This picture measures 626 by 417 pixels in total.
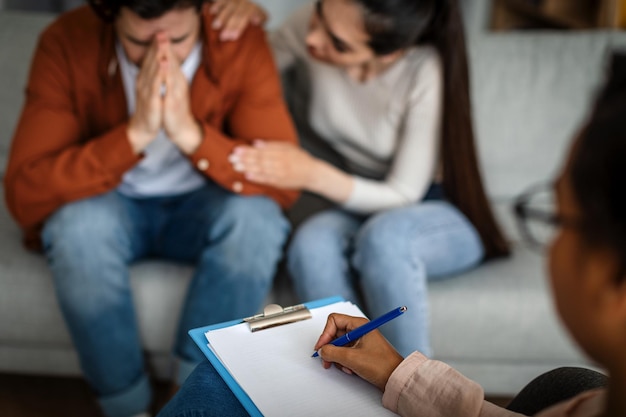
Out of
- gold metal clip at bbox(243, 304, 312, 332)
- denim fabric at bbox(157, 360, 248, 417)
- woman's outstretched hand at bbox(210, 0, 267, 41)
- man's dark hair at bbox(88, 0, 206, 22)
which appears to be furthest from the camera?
woman's outstretched hand at bbox(210, 0, 267, 41)

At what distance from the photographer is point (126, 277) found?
1.46 meters

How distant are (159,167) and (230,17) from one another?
0.34m

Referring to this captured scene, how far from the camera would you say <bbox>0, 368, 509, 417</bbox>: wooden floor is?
64.0 inches

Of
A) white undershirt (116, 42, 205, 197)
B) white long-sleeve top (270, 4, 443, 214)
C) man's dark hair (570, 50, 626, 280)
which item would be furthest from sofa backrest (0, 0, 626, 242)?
man's dark hair (570, 50, 626, 280)

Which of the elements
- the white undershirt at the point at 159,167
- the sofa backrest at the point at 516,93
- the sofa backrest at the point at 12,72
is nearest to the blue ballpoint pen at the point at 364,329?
the white undershirt at the point at 159,167

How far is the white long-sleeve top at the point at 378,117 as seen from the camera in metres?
1.60

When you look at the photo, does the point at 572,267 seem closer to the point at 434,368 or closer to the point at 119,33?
the point at 434,368

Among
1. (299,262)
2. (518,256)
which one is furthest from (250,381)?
(518,256)

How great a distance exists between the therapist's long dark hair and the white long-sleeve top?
34 millimetres

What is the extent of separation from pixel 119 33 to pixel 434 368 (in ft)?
3.10

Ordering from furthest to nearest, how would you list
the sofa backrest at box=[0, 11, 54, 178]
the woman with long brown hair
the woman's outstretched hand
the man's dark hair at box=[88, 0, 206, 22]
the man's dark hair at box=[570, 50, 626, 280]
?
the sofa backrest at box=[0, 11, 54, 178]
the woman's outstretched hand
the woman with long brown hair
the man's dark hair at box=[88, 0, 206, 22]
the man's dark hair at box=[570, 50, 626, 280]

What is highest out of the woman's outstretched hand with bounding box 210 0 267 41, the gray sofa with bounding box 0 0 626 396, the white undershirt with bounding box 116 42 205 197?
the woman's outstretched hand with bounding box 210 0 267 41

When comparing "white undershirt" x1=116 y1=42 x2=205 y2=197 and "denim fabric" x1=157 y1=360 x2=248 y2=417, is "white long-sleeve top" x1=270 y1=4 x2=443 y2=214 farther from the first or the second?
"denim fabric" x1=157 y1=360 x2=248 y2=417

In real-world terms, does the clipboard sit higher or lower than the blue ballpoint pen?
lower
